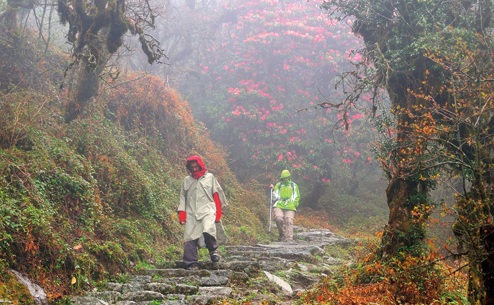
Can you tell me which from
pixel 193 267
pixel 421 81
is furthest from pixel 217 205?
pixel 421 81

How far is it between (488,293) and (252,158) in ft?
63.3

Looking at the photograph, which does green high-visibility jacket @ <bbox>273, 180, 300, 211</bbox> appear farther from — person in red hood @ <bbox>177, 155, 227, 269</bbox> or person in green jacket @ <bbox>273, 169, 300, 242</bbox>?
person in red hood @ <bbox>177, 155, 227, 269</bbox>

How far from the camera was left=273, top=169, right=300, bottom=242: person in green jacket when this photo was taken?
50.4 feet

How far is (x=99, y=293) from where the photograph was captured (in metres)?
7.36

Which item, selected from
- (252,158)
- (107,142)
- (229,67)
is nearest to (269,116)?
(252,158)

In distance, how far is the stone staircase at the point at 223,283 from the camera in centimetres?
733

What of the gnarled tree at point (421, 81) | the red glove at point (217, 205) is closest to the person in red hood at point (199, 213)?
the red glove at point (217, 205)

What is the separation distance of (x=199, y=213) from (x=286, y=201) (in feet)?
18.8

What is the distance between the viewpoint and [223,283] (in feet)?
27.7

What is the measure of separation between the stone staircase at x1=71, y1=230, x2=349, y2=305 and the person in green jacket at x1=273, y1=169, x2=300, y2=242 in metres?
3.53

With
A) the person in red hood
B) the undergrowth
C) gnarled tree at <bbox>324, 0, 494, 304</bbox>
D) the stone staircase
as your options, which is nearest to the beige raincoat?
the person in red hood

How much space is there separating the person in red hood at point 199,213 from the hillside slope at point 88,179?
3.41 feet

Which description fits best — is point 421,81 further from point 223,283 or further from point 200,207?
point 223,283

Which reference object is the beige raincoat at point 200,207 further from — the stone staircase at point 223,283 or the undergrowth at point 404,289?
the undergrowth at point 404,289
